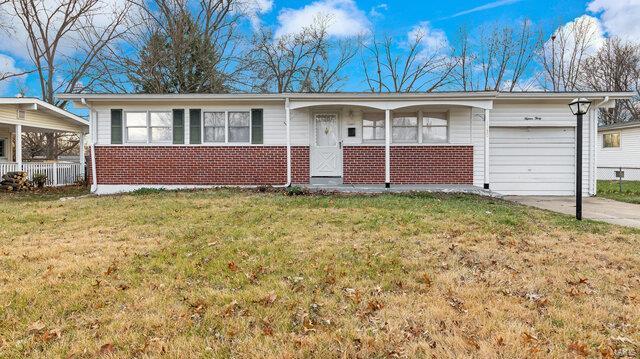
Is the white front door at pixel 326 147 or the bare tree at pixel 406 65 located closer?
the white front door at pixel 326 147

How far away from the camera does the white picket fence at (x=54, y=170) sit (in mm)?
14438

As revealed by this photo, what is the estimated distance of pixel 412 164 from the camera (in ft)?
40.0

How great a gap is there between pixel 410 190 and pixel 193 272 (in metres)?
7.91

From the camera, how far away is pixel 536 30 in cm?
2888

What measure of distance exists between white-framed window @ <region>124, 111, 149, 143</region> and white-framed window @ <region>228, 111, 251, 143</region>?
2.60 m

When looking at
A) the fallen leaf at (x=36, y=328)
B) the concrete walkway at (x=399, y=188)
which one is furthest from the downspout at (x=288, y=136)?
the fallen leaf at (x=36, y=328)

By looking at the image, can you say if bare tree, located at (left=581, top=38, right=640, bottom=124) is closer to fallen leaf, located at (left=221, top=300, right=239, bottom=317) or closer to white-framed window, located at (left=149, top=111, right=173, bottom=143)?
white-framed window, located at (left=149, top=111, right=173, bottom=143)

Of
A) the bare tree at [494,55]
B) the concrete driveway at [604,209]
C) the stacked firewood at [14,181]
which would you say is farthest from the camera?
the bare tree at [494,55]

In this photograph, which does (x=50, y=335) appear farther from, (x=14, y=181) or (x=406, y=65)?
(x=406, y=65)

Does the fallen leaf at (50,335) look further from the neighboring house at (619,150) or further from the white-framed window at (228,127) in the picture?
the neighboring house at (619,150)

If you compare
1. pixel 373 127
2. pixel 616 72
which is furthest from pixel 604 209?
pixel 616 72

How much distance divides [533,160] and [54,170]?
17577 mm

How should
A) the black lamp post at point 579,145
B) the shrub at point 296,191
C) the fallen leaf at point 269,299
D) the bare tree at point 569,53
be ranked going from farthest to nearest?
1. the bare tree at point 569,53
2. the shrub at point 296,191
3. the black lamp post at point 579,145
4. the fallen leaf at point 269,299

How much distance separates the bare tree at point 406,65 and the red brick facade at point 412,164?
1640cm
